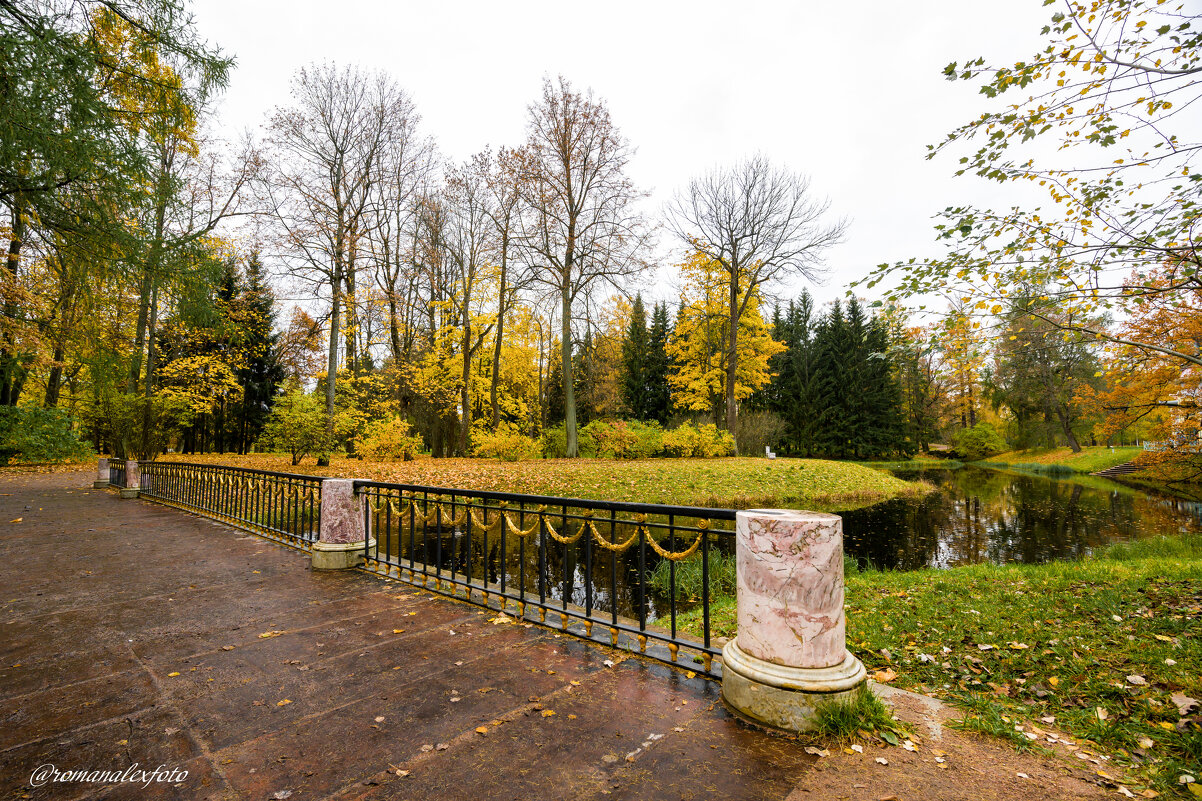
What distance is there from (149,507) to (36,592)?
6.88 metres

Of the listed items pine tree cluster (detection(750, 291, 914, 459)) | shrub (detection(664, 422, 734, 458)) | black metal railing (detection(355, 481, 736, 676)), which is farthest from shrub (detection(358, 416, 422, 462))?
pine tree cluster (detection(750, 291, 914, 459))

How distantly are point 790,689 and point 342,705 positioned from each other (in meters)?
2.41

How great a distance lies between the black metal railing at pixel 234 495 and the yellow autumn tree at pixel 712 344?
2009 centimetres

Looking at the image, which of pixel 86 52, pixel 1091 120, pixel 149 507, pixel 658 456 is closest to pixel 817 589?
pixel 1091 120

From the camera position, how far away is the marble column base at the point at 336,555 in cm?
565

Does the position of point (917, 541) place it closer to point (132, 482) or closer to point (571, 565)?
point (571, 565)

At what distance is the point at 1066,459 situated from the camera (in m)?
31.7

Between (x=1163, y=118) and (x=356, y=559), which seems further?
(x=356, y=559)

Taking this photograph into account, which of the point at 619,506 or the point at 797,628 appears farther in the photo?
the point at 619,506

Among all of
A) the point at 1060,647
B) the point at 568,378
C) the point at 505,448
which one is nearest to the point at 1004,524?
the point at 1060,647

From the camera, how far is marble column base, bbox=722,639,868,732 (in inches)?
100

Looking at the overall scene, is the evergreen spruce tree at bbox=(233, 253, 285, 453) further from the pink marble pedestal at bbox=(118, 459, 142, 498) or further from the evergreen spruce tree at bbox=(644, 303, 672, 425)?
the evergreen spruce tree at bbox=(644, 303, 672, 425)

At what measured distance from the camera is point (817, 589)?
2.59 metres

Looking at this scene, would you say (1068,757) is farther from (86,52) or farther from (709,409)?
(709,409)
